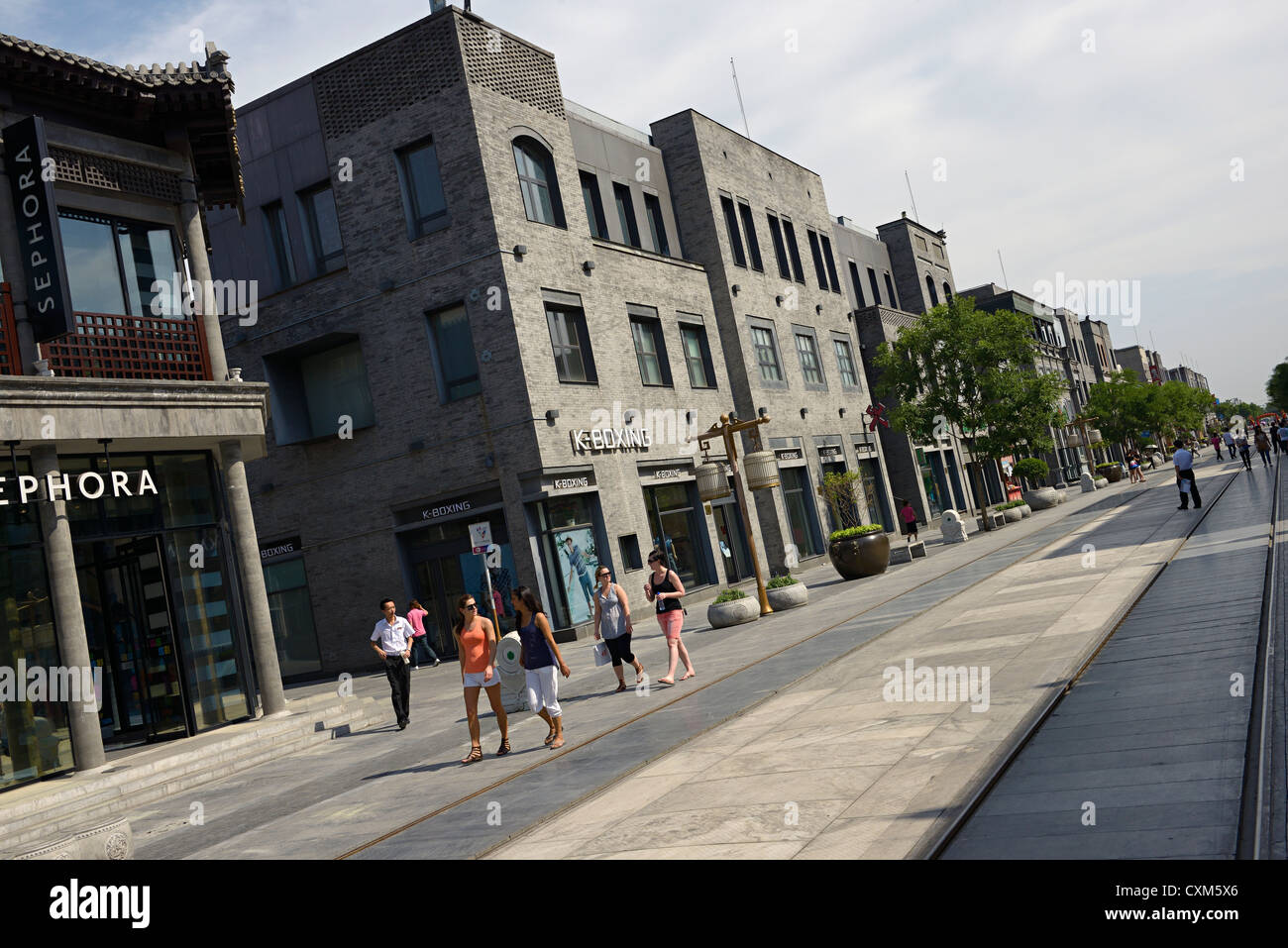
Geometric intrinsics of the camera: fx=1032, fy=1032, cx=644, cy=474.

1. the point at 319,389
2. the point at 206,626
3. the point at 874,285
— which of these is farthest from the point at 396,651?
the point at 874,285

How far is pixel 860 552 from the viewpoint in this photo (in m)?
26.3

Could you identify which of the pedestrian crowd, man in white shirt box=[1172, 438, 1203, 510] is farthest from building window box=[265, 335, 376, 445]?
man in white shirt box=[1172, 438, 1203, 510]

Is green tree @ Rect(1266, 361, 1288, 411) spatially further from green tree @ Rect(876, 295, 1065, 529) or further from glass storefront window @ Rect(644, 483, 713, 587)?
glass storefront window @ Rect(644, 483, 713, 587)

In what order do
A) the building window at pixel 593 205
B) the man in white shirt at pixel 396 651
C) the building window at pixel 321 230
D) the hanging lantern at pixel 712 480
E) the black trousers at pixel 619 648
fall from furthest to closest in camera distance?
the building window at pixel 593 205 → the building window at pixel 321 230 → the hanging lantern at pixel 712 480 → the man in white shirt at pixel 396 651 → the black trousers at pixel 619 648

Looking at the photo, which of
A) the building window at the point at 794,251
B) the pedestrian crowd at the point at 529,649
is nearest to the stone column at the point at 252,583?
the pedestrian crowd at the point at 529,649

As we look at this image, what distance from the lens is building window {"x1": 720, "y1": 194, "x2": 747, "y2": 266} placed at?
35750 mm

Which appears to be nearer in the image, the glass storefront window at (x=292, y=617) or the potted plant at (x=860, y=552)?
the potted plant at (x=860, y=552)

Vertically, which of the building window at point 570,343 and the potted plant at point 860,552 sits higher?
the building window at point 570,343

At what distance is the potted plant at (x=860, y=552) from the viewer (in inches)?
1039

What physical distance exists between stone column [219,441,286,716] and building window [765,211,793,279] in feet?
86.6

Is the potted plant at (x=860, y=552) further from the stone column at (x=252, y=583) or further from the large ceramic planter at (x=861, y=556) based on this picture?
the stone column at (x=252, y=583)

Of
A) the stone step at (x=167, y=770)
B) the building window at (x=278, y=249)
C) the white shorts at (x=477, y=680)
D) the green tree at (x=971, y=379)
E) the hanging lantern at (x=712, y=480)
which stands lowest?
the stone step at (x=167, y=770)

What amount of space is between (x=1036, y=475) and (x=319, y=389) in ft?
97.7

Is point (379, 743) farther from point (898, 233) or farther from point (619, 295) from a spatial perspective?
point (898, 233)
